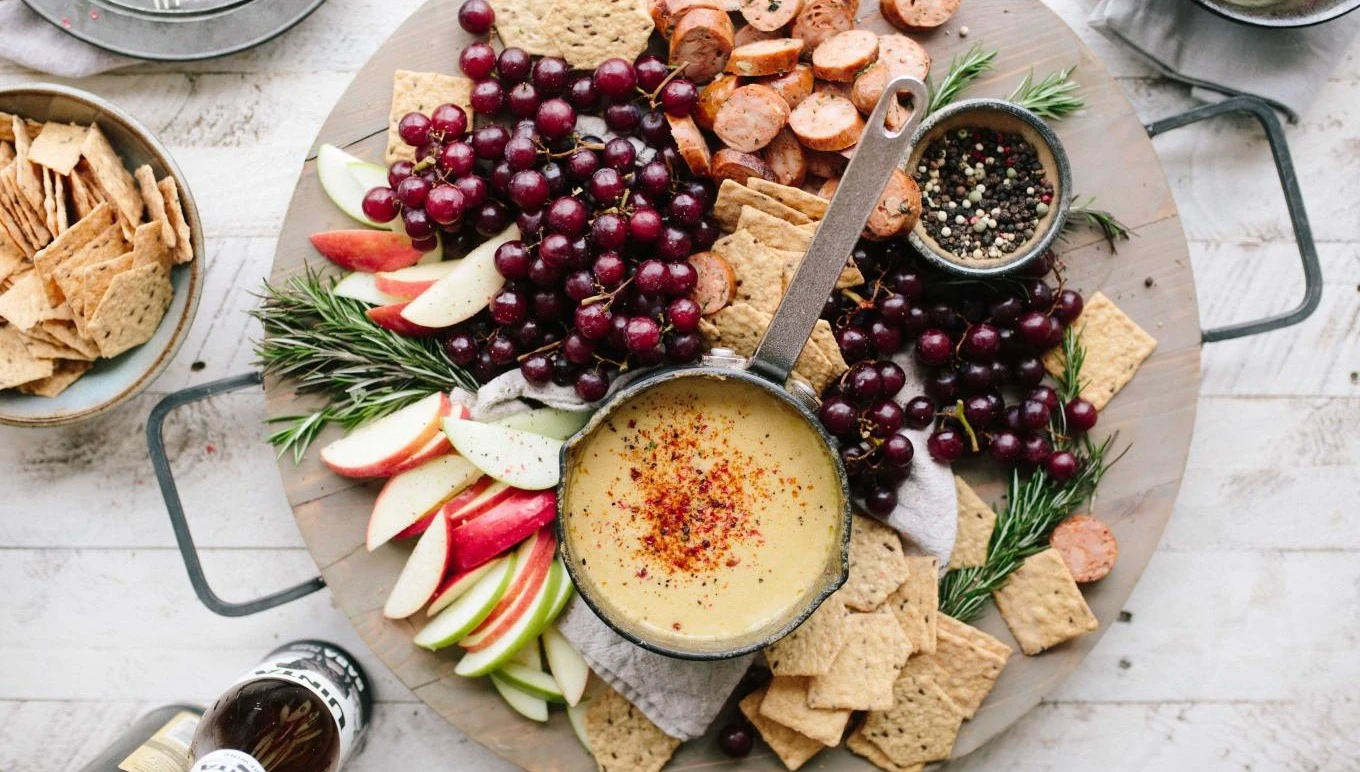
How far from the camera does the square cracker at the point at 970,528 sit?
1997mm

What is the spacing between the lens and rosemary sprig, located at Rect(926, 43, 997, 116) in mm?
1993

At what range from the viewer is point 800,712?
195 cm

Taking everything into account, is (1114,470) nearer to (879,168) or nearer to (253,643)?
(879,168)

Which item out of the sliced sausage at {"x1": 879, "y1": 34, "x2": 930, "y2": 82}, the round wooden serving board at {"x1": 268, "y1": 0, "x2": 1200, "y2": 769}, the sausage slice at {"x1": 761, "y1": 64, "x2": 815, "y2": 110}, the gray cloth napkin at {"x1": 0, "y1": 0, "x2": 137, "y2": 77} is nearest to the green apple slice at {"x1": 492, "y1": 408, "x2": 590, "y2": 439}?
the round wooden serving board at {"x1": 268, "y1": 0, "x2": 1200, "y2": 769}

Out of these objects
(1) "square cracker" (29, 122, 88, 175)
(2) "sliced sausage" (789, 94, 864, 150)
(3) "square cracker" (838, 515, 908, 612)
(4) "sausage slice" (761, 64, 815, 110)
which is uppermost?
(4) "sausage slice" (761, 64, 815, 110)

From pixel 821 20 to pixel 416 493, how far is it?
1.29 m

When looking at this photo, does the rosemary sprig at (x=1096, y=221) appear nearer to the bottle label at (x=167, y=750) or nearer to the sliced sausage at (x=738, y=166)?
the sliced sausage at (x=738, y=166)

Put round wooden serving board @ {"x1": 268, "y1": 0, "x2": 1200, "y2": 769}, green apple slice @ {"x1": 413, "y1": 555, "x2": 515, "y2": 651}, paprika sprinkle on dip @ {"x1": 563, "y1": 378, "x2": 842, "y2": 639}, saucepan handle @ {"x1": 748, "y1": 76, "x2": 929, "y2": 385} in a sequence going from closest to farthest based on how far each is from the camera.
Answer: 1. saucepan handle @ {"x1": 748, "y1": 76, "x2": 929, "y2": 385}
2. paprika sprinkle on dip @ {"x1": 563, "y1": 378, "x2": 842, "y2": 639}
3. green apple slice @ {"x1": 413, "y1": 555, "x2": 515, "y2": 651}
4. round wooden serving board @ {"x1": 268, "y1": 0, "x2": 1200, "y2": 769}

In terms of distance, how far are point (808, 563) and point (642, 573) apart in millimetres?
323

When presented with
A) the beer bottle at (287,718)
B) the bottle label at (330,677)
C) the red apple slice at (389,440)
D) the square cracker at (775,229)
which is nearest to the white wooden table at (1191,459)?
the bottle label at (330,677)

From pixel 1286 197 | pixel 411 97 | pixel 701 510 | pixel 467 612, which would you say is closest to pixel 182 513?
pixel 467 612

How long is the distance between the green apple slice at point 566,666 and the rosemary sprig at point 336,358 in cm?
57

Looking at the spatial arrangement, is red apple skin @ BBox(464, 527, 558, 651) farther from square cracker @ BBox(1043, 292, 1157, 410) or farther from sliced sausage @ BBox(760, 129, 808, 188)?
square cracker @ BBox(1043, 292, 1157, 410)

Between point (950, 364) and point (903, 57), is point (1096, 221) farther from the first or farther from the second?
point (903, 57)
